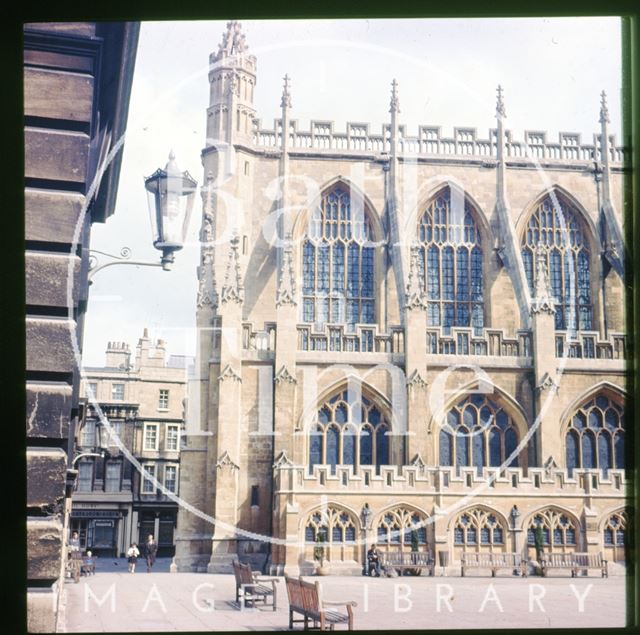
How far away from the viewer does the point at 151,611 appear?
10234 millimetres

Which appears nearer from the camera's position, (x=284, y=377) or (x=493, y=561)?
(x=493, y=561)

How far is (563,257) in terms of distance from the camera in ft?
94.1

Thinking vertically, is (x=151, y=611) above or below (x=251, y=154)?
below

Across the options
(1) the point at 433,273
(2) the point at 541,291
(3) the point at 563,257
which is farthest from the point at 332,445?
(3) the point at 563,257

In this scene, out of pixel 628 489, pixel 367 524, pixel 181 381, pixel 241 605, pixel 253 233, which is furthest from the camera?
pixel 253 233

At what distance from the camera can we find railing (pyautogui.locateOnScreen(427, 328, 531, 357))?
26.2 meters

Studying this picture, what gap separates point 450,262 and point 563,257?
10.1 ft

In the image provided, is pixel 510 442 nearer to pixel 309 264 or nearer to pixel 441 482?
pixel 441 482

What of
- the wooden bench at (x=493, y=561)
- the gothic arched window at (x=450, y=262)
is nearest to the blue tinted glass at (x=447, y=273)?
the gothic arched window at (x=450, y=262)

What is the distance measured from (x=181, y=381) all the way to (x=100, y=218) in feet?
38.2

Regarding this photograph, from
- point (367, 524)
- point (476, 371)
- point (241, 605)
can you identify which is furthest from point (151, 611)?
point (476, 371)

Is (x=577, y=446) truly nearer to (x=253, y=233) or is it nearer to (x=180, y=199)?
(x=253, y=233)

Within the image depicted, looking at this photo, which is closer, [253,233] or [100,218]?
[100,218]

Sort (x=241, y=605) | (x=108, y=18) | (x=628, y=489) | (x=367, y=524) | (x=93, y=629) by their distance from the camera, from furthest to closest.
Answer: (x=367, y=524) → (x=241, y=605) → (x=628, y=489) → (x=93, y=629) → (x=108, y=18)
